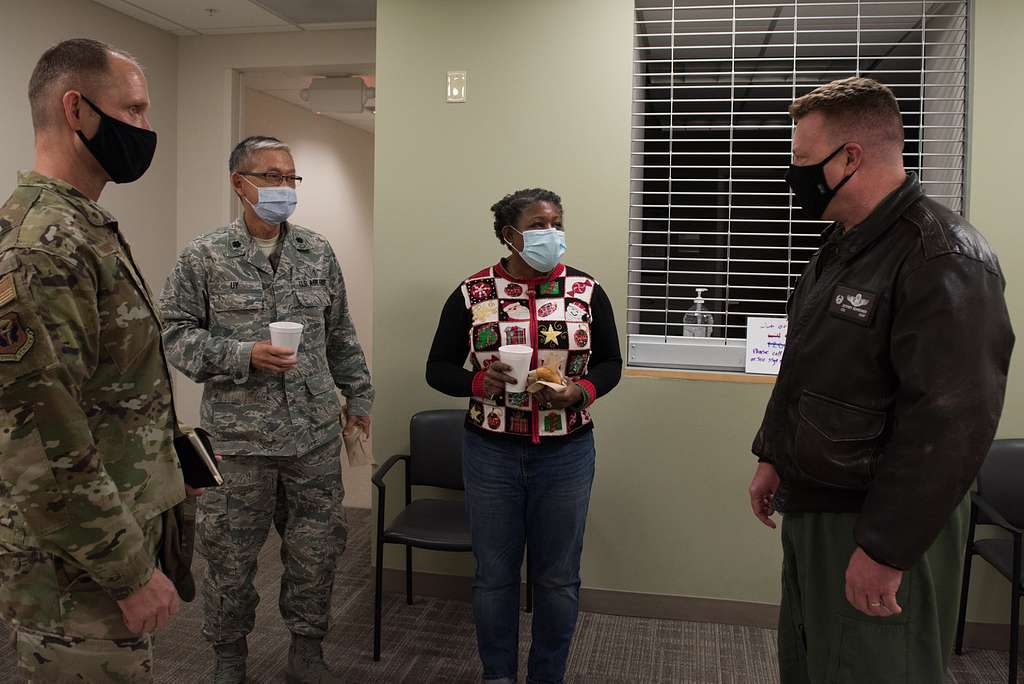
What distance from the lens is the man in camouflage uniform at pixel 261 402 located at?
2529 millimetres

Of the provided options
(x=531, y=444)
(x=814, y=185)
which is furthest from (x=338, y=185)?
(x=814, y=185)

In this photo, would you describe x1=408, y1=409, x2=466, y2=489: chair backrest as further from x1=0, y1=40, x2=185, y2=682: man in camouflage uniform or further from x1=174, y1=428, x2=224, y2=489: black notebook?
x1=0, y1=40, x2=185, y2=682: man in camouflage uniform

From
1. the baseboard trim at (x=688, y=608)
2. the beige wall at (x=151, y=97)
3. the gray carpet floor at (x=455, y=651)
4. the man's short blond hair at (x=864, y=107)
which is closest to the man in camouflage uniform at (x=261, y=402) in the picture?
the gray carpet floor at (x=455, y=651)

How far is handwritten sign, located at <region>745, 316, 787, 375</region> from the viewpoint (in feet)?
10.6

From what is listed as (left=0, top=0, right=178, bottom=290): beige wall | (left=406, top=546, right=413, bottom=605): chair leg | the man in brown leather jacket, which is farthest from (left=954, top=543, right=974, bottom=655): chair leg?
(left=0, top=0, right=178, bottom=290): beige wall

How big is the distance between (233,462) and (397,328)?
43.9 inches

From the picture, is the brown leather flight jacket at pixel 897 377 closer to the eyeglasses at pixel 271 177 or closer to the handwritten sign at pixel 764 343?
the handwritten sign at pixel 764 343

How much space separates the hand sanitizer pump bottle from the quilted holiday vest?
1.03 meters

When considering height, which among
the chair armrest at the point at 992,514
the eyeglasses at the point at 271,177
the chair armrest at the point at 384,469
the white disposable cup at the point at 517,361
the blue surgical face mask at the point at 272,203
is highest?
the eyeglasses at the point at 271,177

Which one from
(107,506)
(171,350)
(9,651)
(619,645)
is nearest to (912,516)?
(107,506)

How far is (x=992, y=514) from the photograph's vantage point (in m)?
2.74

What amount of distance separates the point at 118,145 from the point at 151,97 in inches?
135

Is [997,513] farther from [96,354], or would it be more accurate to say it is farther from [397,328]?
[96,354]

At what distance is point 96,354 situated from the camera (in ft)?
4.74
